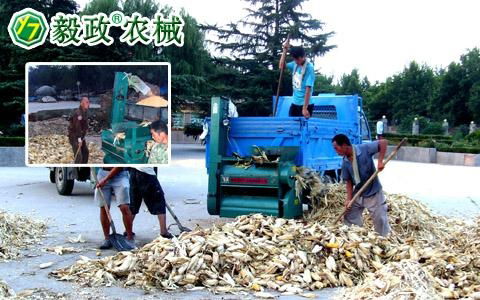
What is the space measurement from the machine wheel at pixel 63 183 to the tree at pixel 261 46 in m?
18.5

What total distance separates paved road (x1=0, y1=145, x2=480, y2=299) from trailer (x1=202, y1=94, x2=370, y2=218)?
1.26 metres

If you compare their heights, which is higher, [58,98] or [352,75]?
[352,75]

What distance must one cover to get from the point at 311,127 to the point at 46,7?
64.2ft

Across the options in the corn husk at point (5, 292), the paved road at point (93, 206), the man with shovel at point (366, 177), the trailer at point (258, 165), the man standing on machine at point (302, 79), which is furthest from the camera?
the man standing on machine at point (302, 79)

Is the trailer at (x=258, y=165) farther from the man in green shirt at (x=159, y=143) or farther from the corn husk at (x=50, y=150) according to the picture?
the corn husk at (x=50, y=150)

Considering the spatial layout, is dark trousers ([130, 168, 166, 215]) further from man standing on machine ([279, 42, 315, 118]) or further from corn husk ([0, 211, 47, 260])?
man standing on machine ([279, 42, 315, 118])

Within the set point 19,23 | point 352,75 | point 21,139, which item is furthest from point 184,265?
point 352,75

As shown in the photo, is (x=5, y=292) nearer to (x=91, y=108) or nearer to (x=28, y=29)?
(x=91, y=108)

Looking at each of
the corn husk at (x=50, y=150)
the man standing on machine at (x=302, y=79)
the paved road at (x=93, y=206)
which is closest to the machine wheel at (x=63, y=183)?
the paved road at (x=93, y=206)

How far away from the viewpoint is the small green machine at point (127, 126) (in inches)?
238

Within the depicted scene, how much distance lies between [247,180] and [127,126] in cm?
220

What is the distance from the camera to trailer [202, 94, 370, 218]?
24.9ft

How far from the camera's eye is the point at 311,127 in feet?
26.6

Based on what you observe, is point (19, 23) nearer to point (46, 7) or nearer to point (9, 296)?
point (9, 296)
